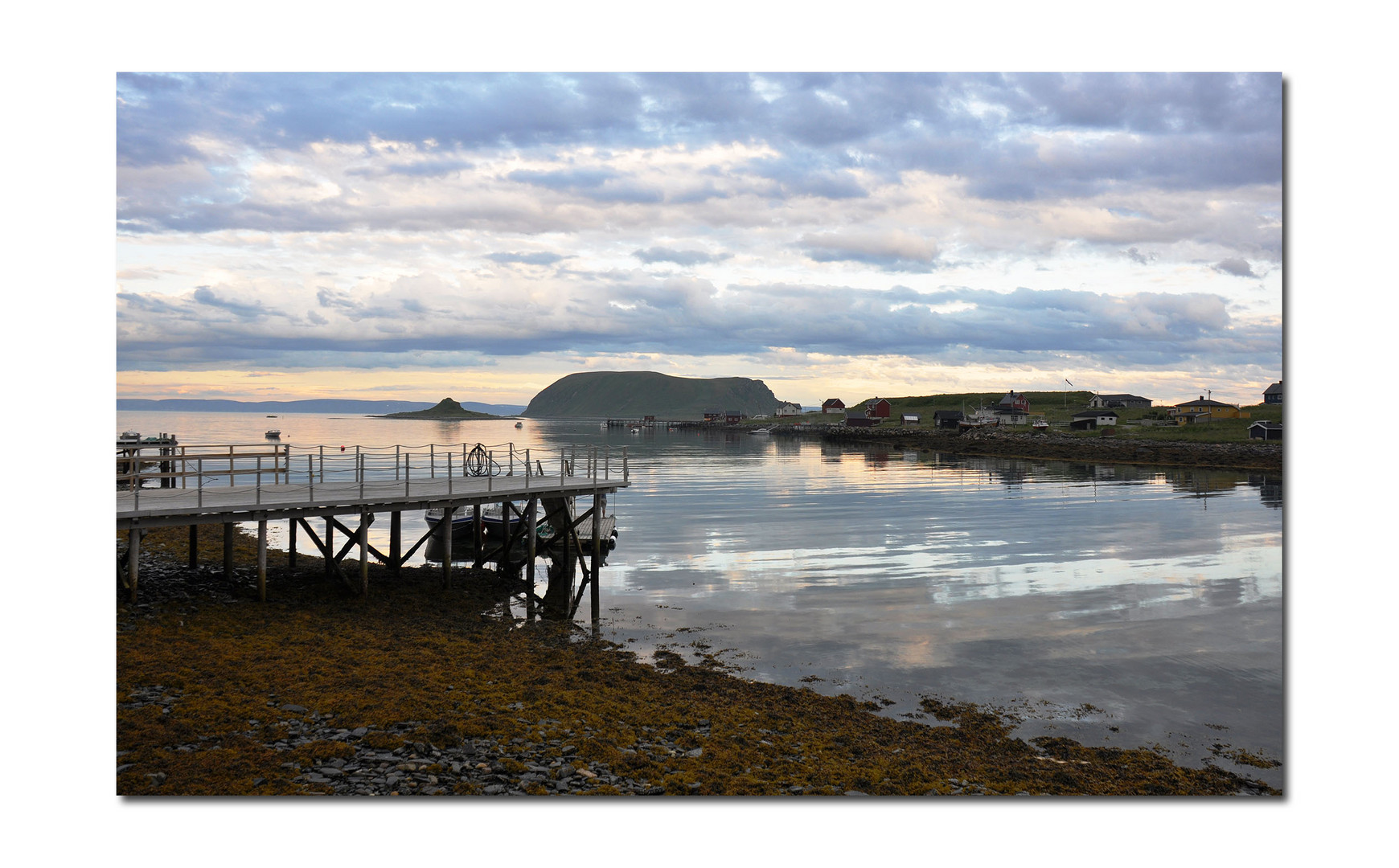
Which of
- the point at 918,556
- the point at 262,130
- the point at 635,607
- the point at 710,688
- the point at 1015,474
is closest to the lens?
the point at 262,130

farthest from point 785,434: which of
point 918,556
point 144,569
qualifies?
point 144,569

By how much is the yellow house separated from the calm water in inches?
1243

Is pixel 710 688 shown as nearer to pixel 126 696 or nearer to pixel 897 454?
pixel 126 696

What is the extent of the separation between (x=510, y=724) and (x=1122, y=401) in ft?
410

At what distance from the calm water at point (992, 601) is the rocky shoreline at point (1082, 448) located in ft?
92.5

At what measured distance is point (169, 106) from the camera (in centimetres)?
974

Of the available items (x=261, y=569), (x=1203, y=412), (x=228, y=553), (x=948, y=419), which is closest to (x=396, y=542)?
(x=228, y=553)

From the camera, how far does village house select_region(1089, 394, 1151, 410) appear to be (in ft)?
367

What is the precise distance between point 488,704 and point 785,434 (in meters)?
141

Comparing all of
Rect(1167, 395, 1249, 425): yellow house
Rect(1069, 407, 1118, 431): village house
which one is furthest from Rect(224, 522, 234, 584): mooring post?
Rect(1069, 407, 1118, 431): village house

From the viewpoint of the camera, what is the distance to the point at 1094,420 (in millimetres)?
102062

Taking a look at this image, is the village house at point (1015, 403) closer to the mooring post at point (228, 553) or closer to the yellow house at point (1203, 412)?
the yellow house at point (1203, 412)

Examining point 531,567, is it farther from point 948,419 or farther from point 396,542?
point 948,419
